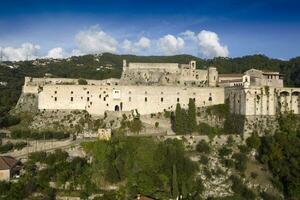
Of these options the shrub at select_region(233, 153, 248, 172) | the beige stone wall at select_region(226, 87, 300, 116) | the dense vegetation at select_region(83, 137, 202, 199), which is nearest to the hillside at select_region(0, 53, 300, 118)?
the beige stone wall at select_region(226, 87, 300, 116)

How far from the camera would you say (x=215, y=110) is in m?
51.8

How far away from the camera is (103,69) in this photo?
93.9 meters

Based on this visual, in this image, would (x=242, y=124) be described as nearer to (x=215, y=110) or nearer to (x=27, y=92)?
(x=215, y=110)

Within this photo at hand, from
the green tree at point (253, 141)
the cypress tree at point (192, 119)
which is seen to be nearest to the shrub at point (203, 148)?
the cypress tree at point (192, 119)

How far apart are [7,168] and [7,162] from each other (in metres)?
1.22

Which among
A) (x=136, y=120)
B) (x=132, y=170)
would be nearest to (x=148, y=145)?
(x=132, y=170)

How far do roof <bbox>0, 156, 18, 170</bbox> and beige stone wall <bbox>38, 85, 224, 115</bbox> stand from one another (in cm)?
1126

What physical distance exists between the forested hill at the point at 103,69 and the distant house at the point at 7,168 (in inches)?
727

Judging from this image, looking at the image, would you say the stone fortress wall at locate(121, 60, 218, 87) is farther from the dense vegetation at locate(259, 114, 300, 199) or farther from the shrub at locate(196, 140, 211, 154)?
the shrub at locate(196, 140, 211, 154)

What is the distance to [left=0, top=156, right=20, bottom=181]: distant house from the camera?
1600 inches

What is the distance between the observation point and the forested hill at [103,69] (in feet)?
233

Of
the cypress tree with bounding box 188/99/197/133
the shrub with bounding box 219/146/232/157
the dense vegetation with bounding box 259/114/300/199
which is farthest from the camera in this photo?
the cypress tree with bounding box 188/99/197/133

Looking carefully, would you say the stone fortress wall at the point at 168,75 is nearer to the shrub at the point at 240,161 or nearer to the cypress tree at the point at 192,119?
the cypress tree at the point at 192,119

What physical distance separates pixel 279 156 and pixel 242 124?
5.62m
